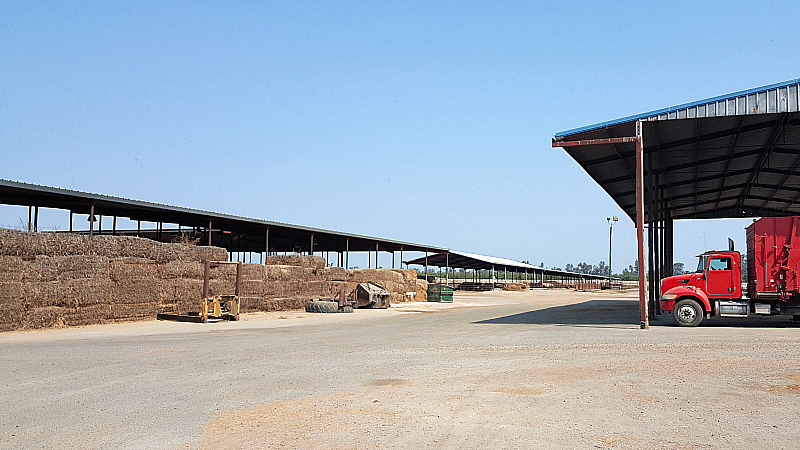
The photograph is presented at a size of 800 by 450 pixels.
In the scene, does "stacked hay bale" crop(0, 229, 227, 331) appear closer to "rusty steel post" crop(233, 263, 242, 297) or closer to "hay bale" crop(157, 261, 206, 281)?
"hay bale" crop(157, 261, 206, 281)

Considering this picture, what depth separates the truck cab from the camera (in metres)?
22.5

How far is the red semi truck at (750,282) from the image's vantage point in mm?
22047

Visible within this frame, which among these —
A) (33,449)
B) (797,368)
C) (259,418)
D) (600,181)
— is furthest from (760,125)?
(33,449)

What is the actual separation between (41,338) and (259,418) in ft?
42.7

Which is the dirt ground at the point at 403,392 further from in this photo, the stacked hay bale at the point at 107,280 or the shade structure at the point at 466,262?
the shade structure at the point at 466,262

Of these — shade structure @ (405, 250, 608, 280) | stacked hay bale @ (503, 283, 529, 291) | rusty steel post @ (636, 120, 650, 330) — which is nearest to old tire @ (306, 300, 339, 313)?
rusty steel post @ (636, 120, 650, 330)

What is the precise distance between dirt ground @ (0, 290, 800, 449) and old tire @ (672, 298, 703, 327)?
468 centimetres

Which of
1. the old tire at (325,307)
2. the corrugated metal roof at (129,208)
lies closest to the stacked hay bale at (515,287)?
the corrugated metal roof at (129,208)

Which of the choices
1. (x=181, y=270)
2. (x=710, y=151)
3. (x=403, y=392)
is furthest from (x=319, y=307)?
(x=403, y=392)

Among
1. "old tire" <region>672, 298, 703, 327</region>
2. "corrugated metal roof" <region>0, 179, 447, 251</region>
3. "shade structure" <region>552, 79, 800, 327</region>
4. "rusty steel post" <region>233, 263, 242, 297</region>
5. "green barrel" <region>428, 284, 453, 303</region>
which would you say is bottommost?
"green barrel" <region>428, 284, 453, 303</region>

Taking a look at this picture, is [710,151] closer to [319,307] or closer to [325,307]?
[325,307]

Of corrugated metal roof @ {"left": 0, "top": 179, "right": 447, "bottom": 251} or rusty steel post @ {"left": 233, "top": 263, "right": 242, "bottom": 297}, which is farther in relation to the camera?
rusty steel post @ {"left": 233, "top": 263, "right": 242, "bottom": 297}

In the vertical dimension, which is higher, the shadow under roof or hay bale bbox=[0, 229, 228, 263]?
the shadow under roof

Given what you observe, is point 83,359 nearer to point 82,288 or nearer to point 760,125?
point 82,288
